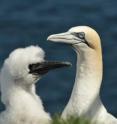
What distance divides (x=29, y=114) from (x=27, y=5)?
28.4 ft

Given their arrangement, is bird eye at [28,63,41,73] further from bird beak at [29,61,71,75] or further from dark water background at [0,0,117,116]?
dark water background at [0,0,117,116]

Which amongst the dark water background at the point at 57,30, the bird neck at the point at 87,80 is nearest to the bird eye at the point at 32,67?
the bird neck at the point at 87,80

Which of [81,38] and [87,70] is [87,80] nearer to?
[87,70]

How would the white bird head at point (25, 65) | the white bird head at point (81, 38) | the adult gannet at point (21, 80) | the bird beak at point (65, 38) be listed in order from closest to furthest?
the adult gannet at point (21, 80)
the white bird head at point (25, 65)
the white bird head at point (81, 38)
the bird beak at point (65, 38)

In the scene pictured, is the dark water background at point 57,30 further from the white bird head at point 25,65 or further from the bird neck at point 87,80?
the white bird head at point 25,65

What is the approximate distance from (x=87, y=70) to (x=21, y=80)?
5.46 ft

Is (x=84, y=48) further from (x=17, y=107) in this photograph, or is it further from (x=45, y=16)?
(x=45, y=16)

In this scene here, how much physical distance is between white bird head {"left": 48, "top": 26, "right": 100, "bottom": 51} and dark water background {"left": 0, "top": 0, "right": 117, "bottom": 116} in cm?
407

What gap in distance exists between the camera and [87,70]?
416 inches

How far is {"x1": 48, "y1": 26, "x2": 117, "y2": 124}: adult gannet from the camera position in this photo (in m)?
10.3

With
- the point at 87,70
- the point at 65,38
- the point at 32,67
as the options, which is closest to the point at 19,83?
the point at 32,67

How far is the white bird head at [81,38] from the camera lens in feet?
33.7

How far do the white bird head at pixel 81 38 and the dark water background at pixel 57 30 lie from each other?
4.07 m

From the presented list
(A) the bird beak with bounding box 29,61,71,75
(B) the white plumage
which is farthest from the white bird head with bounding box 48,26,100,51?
(B) the white plumage
